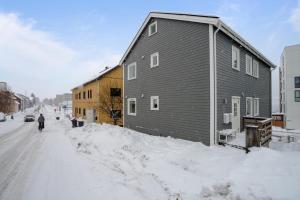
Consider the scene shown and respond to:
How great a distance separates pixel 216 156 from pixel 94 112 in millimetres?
20917

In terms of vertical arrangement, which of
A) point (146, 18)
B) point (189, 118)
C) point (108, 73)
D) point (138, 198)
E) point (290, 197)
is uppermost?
point (146, 18)

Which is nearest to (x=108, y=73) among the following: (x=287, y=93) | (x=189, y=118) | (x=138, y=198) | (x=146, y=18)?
(x=146, y=18)

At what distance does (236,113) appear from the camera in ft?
42.7

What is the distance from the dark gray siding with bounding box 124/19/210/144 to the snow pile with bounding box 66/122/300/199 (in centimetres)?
217

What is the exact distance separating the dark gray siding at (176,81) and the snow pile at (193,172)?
2.17 meters

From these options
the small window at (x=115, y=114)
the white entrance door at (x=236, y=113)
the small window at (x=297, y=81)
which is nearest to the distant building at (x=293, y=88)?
the small window at (x=297, y=81)

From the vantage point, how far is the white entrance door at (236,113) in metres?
12.4

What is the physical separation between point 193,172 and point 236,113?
24.6 ft

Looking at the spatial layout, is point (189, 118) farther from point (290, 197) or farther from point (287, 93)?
point (287, 93)

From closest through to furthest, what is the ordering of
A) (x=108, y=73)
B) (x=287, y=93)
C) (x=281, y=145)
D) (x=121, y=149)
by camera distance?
(x=121, y=149)
(x=281, y=145)
(x=108, y=73)
(x=287, y=93)

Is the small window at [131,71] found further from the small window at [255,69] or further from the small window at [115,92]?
the small window at [255,69]

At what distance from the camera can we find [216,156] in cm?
840

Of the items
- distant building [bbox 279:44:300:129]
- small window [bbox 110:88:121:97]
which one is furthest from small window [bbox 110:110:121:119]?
distant building [bbox 279:44:300:129]

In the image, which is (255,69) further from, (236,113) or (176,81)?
(176,81)
